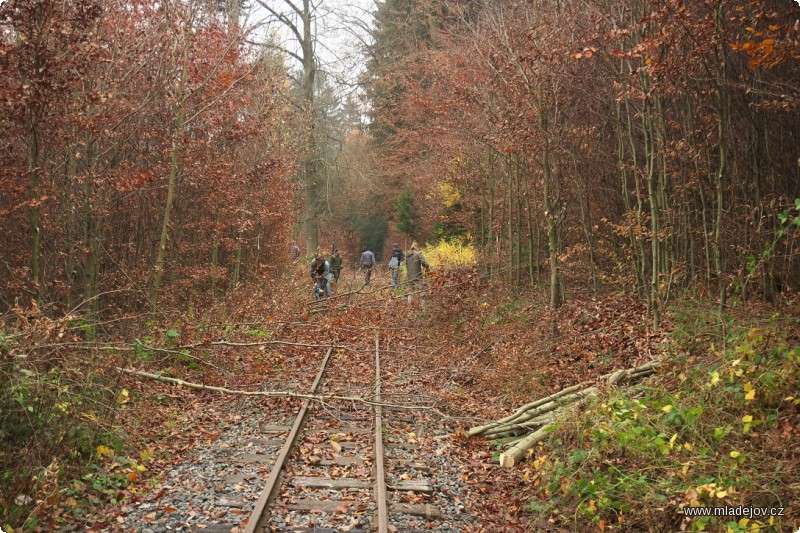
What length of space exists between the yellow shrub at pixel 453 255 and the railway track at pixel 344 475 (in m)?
15.4

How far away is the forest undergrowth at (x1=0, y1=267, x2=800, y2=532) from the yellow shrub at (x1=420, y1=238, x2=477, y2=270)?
14.0 m

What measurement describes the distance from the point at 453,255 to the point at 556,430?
20544 millimetres

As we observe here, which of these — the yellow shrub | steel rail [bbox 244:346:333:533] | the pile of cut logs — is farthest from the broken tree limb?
the yellow shrub

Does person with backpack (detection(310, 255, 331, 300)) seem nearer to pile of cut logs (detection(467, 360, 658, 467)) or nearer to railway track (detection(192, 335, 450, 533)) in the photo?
railway track (detection(192, 335, 450, 533))

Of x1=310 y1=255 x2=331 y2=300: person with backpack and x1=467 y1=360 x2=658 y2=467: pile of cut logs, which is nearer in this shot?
x1=467 y1=360 x2=658 y2=467: pile of cut logs

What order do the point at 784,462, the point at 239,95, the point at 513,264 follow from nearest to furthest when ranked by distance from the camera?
the point at 784,462 < the point at 239,95 < the point at 513,264

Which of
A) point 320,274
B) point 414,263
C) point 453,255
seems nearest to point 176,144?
point 320,274

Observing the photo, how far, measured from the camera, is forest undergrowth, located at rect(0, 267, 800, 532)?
18.8ft

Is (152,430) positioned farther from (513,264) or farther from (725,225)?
(513,264)

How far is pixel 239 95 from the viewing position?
17609 millimetres

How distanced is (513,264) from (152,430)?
13340 millimetres

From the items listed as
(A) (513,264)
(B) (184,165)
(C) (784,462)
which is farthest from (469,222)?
(C) (784,462)

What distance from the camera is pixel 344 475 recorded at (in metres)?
7.28

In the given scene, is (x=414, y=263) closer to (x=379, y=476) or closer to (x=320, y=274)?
(x=320, y=274)
